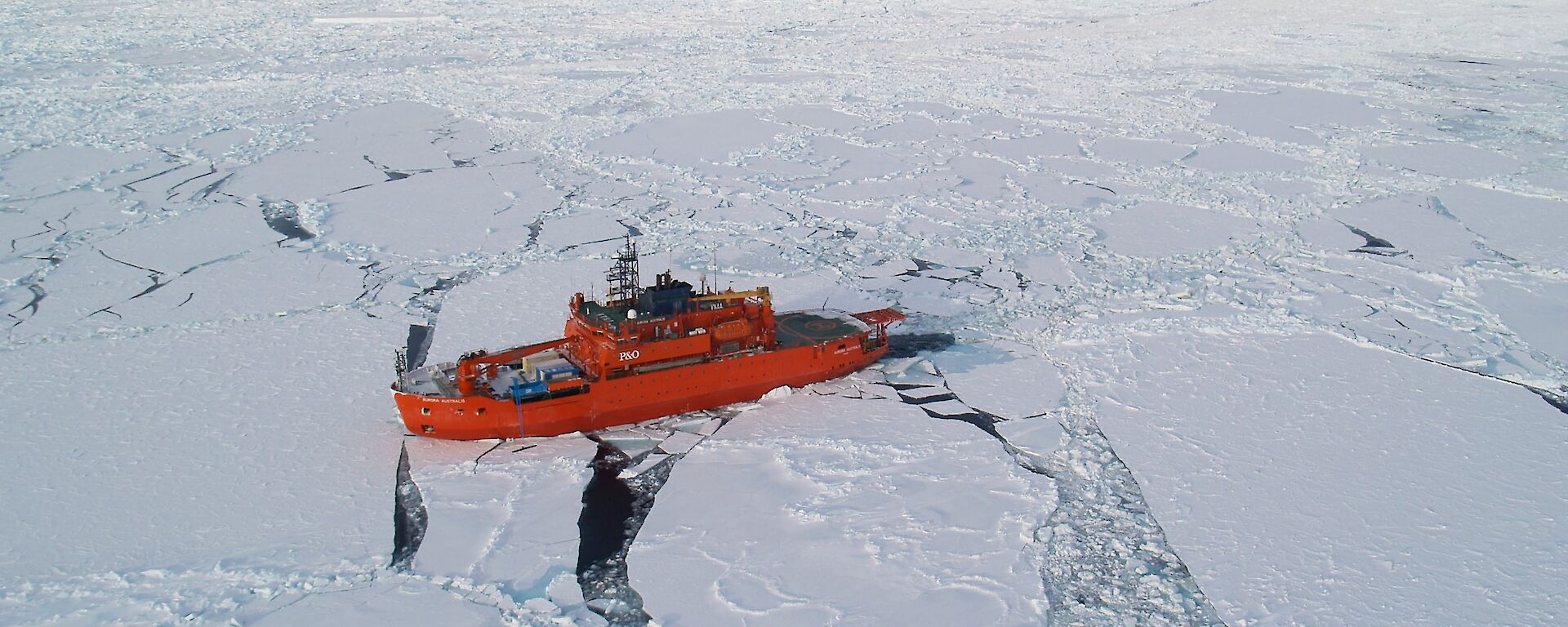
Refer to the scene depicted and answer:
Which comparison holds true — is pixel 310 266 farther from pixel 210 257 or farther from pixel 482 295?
pixel 482 295

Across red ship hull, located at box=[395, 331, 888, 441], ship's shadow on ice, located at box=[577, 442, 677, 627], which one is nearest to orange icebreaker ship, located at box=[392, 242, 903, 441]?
red ship hull, located at box=[395, 331, 888, 441]

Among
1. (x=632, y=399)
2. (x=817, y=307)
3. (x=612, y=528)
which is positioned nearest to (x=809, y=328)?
(x=817, y=307)

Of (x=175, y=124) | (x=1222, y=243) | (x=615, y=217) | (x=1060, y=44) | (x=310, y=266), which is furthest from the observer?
(x=1060, y=44)

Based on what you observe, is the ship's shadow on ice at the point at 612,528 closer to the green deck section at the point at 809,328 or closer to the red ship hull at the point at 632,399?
the red ship hull at the point at 632,399

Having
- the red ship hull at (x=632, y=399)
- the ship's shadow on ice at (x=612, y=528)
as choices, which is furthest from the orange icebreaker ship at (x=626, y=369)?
the ship's shadow on ice at (x=612, y=528)

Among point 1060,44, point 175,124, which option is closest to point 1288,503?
point 175,124

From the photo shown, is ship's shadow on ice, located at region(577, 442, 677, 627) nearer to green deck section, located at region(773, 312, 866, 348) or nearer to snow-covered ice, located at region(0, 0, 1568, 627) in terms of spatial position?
snow-covered ice, located at region(0, 0, 1568, 627)
